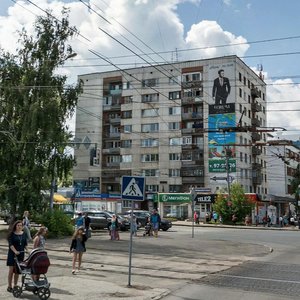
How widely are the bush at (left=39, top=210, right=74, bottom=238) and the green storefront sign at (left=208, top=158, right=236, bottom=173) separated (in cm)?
4526

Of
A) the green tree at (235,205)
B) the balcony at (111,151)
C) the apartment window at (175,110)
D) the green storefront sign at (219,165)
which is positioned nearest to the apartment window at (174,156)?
the green storefront sign at (219,165)

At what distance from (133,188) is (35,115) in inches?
652

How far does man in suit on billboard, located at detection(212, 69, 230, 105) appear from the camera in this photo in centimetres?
7212

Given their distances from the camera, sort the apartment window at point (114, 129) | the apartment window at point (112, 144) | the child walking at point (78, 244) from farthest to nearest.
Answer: the apartment window at point (114, 129) < the apartment window at point (112, 144) < the child walking at point (78, 244)

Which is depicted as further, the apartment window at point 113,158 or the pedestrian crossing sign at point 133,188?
the apartment window at point 113,158

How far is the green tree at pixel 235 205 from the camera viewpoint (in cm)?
5378

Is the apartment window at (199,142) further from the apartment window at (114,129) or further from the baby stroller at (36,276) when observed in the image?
the baby stroller at (36,276)

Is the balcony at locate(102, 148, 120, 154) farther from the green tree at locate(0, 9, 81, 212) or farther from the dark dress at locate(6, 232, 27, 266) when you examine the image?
the dark dress at locate(6, 232, 27, 266)

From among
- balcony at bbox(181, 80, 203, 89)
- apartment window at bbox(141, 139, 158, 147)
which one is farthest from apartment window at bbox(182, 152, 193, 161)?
balcony at bbox(181, 80, 203, 89)

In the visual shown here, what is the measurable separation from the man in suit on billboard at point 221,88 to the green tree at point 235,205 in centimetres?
2131

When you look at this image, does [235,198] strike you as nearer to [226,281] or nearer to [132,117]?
[132,117]

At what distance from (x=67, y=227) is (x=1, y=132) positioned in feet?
21.9

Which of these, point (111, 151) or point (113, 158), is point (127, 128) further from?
point (113, 158)

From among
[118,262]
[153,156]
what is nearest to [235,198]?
[153,156]
